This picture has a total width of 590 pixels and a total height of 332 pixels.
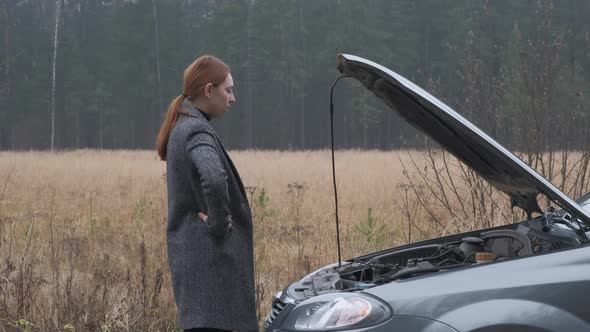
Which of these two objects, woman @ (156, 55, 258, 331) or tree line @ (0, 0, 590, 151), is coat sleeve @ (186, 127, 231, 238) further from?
tree line @ (0, 0, 590, 151)

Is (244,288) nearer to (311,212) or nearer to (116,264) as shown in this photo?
(116,264)

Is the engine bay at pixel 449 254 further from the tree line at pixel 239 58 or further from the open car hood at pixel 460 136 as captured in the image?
the tree line at pixel 239 58

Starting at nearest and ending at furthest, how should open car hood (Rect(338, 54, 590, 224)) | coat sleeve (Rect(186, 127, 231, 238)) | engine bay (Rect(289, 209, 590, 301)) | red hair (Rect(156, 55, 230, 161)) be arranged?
open car hood (Rect(338, 54, 590, 224)) → engine bay (Rect(289, 209, 590, 301)) → coat sleeve (Rect(186, 127, 231, 238)) → red hair (Rect(156, 55, 230, 161))

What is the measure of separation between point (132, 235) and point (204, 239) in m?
5.31

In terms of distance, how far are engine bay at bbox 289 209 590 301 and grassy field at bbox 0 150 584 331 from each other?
170 cm

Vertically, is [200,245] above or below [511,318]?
above

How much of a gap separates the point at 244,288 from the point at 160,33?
172ft

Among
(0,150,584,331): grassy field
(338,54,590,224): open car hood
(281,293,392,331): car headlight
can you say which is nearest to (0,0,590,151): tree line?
(0,150,584,331): grassy field

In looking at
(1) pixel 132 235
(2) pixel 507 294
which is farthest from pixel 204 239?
(1) pixel 132 235

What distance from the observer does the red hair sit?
3461mm

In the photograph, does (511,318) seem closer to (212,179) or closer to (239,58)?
(212,179)

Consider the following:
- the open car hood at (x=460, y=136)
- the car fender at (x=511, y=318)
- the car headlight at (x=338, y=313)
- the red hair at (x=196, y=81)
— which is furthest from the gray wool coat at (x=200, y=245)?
the car fender at (x=511, y=318)

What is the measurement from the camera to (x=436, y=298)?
8.49 feet

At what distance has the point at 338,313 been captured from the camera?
8.68 ft
